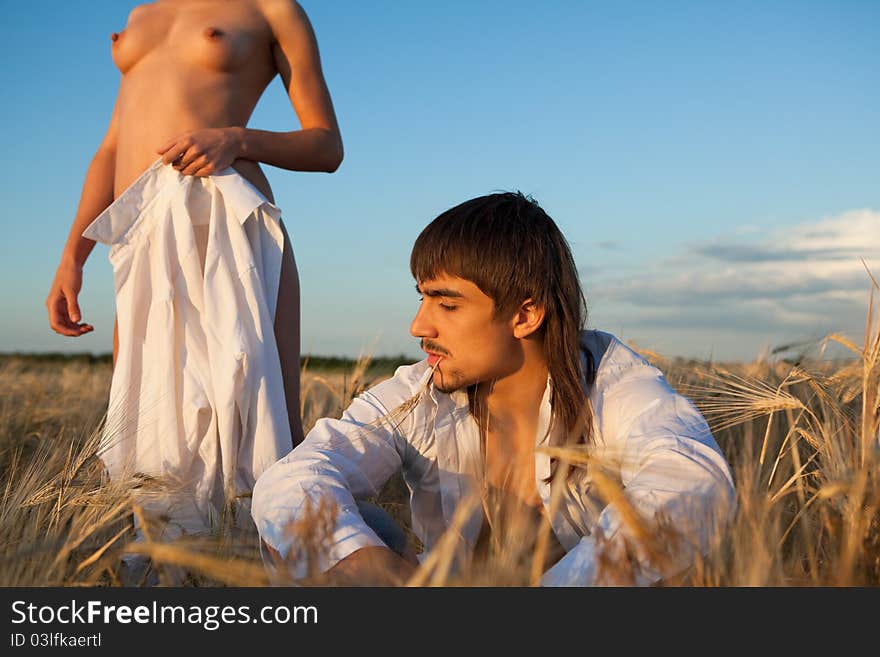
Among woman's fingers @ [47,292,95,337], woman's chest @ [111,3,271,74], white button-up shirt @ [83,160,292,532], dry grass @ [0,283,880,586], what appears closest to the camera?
dry grass @ [0,283,880,586]

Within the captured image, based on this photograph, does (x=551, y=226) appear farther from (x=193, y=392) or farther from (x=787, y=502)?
(x=193, y=392)

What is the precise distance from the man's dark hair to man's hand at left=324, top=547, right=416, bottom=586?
0.68 meters

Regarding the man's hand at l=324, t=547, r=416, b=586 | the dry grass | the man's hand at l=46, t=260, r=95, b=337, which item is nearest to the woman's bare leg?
the dry grass

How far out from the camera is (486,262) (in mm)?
2123

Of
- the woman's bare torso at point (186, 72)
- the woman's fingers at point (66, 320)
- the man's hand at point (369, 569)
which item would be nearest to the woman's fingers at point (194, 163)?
the woman's bare torso at point (186, 72)

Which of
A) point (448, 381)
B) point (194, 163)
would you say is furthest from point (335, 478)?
point (194, 163)

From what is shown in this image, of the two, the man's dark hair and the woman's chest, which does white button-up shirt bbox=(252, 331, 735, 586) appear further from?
the woman's chest

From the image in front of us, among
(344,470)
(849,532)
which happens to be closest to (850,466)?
(849,532)

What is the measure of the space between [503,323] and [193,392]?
3.54 ft

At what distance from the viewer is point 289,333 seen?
2.84m

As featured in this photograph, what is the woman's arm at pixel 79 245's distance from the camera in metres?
2.99

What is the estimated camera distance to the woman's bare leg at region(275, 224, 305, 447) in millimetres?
2812

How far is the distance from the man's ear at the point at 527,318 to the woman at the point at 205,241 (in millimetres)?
870
